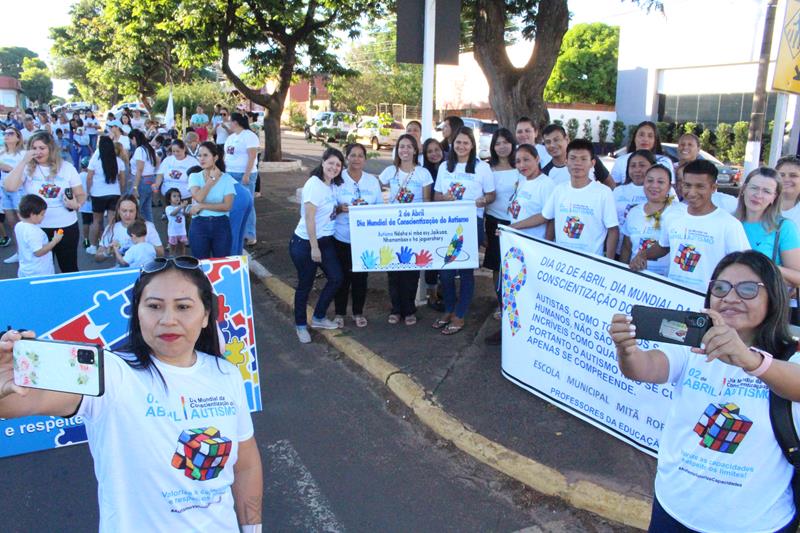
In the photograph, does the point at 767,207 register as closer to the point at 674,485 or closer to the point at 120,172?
the point at 674,485

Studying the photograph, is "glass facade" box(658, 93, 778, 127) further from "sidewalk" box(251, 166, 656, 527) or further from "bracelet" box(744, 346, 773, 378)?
"bracelet" box(744, 346, 773, 378)

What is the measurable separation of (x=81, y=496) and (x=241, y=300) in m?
1.52

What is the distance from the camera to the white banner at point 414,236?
6.38m

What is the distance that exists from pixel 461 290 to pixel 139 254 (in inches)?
125

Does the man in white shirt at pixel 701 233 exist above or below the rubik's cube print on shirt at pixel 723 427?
above

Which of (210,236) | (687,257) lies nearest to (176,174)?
(210,236)

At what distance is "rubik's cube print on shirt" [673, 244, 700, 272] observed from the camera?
4.34m

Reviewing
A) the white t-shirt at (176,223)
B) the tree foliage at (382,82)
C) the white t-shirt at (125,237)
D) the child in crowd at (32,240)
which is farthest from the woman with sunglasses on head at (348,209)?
the tree foliage at (382,82)

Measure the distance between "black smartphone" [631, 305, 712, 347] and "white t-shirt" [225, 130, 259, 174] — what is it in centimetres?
882

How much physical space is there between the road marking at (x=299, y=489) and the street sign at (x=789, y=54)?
21.5 ft

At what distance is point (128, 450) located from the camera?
6.14 ft

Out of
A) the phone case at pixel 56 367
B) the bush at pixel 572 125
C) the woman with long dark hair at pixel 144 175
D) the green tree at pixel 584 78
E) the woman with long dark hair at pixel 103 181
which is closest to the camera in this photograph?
the phone case at pixel 56 367

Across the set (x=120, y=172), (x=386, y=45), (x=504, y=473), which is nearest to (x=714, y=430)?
(x=504, y=473)

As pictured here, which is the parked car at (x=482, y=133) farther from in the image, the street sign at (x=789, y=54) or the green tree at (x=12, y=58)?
the green tree at (x=12, y=58)
